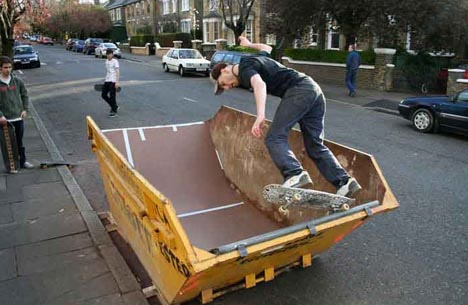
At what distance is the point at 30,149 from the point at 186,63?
53.3 ft

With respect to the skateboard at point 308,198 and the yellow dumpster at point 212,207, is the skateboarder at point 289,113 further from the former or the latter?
the yellow dumpster at point 212,207

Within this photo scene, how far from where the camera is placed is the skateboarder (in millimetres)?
3623

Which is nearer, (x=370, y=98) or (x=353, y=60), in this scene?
(x=370, y=98)

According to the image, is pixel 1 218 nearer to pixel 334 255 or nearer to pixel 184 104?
pixel 334 255

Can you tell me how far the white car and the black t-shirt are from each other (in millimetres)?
20367

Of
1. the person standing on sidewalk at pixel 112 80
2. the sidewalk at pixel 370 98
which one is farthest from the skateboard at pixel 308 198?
the sidewalk at pixel 370 98

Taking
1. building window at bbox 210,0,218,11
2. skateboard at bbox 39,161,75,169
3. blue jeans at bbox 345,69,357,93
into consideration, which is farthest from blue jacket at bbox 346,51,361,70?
building window at bbox 210,0,218,11

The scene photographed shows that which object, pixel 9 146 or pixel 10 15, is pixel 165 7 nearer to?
pixel 10 15

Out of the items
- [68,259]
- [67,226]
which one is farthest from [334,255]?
[67,226]

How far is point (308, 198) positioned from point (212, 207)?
79.4 inches

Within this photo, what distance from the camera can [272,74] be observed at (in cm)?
382

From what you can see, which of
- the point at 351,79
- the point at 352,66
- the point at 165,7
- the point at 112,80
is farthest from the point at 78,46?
the point at 112,80

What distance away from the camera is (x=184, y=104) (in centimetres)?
1410

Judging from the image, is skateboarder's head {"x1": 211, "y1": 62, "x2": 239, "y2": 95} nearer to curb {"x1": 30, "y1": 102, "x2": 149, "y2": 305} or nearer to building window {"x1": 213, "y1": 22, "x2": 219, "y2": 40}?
curb {"x1": 30, "y1": 102, "x2": 149, "y2": 305}
